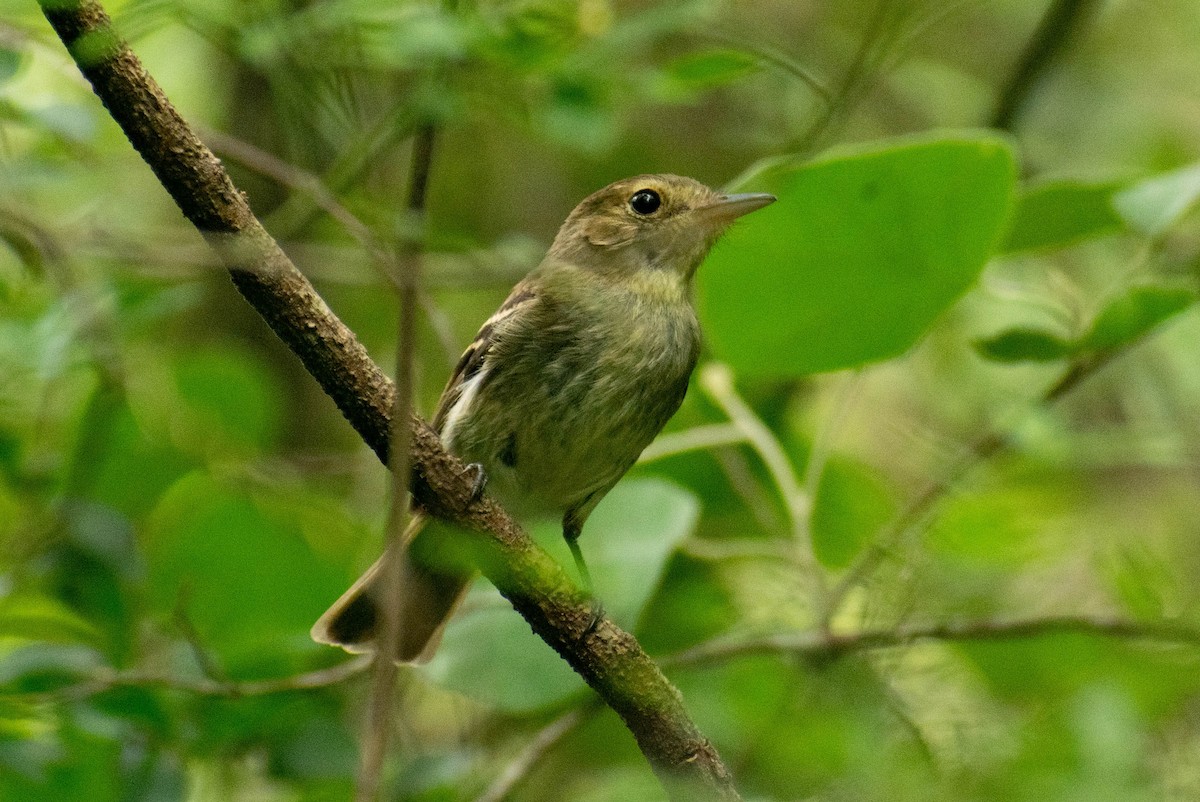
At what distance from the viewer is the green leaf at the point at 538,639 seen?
3.26 m

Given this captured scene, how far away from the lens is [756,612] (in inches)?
174

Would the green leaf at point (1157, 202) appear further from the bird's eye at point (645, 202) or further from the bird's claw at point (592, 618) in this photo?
the bird's eye at point (645, 202)

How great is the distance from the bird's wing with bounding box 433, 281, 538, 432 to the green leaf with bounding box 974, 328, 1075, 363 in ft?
4.00

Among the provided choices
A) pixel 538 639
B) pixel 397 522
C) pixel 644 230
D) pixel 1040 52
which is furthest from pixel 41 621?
pixel 1040 52

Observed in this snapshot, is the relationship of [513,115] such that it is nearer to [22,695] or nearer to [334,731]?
[334,731]

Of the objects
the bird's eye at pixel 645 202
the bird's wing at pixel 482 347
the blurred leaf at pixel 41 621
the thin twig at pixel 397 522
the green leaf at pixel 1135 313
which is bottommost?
the thin twig at pixel 397 522

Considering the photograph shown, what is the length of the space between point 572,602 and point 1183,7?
514cm

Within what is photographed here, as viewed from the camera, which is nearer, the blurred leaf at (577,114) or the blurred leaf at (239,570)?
the blurred leaf at (239,570)

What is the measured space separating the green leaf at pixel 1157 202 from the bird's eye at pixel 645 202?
5.16 ft

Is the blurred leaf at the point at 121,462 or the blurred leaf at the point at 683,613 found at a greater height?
the blurred leaf at the point at 121,462

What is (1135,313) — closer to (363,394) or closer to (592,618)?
(592,618)

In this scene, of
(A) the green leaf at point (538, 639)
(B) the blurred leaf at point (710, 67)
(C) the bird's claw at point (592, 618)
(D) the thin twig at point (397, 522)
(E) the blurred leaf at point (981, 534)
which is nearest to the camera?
(D) the thin twig at point (397, 522)

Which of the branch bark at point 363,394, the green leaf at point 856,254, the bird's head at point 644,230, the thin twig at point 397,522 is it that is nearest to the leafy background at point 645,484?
the green leaf at point 856,254

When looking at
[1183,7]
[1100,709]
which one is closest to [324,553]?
[1100,709]
